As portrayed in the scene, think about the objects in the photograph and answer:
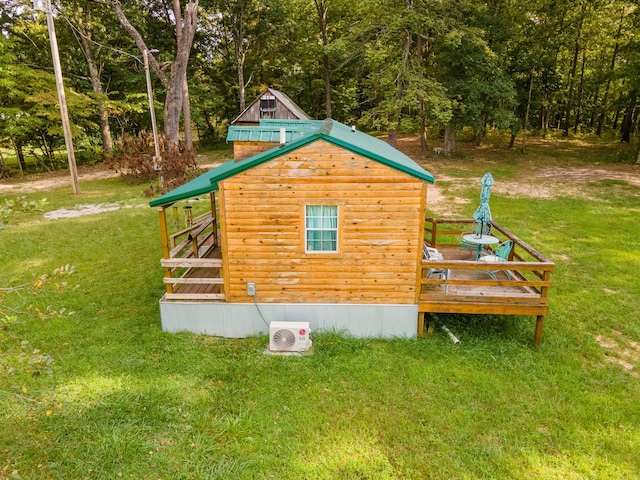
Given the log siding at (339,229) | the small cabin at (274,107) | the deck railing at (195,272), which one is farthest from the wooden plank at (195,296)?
the small cabin at (274,107)

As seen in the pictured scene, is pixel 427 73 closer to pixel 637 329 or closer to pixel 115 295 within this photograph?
pixel 637 329

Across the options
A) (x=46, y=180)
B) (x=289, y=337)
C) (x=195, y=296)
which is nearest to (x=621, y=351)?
(x=289, y=337)

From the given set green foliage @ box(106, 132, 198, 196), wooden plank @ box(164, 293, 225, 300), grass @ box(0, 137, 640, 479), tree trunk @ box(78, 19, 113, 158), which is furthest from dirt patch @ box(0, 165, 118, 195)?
wooden plank @ box(164, 293, 225, 300)

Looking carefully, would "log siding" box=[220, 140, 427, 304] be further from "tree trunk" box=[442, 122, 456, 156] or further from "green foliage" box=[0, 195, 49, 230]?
"tree trunk" box=[442, 122, 456, 156]

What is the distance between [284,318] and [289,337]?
67 centimetres

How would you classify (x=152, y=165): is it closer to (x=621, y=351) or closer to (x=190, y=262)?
(x=190, y=262)

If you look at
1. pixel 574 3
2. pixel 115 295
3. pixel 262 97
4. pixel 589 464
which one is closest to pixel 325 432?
pixel 589 464

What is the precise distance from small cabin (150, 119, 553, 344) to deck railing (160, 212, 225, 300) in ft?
0.15

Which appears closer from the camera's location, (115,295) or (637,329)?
(637,329)

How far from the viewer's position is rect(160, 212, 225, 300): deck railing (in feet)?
26.0

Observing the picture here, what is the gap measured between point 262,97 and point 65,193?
10.9m

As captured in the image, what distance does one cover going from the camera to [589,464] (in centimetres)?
528

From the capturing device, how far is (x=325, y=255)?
782 cm

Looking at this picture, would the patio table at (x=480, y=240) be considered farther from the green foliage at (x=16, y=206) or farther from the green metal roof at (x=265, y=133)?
the green foliage at (x=16, y=206)
